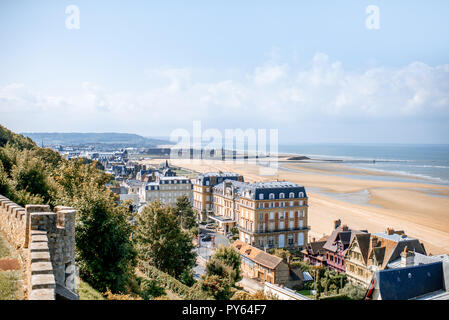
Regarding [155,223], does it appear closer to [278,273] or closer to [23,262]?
[278,273]

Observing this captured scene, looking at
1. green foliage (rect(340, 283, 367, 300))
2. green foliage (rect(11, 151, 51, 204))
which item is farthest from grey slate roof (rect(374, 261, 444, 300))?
green foliage (rect(11, 151, 51, 204))

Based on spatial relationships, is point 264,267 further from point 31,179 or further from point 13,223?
point 13,223

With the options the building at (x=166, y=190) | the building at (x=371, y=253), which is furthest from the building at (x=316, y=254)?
the building at (x=166, y=190)

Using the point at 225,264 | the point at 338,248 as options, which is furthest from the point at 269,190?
the point at 225,264

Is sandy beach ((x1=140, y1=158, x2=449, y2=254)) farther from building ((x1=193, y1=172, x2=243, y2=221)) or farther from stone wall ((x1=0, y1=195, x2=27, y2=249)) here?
stone wall ((x1=0, y1=195, x2=27, y2=249))
